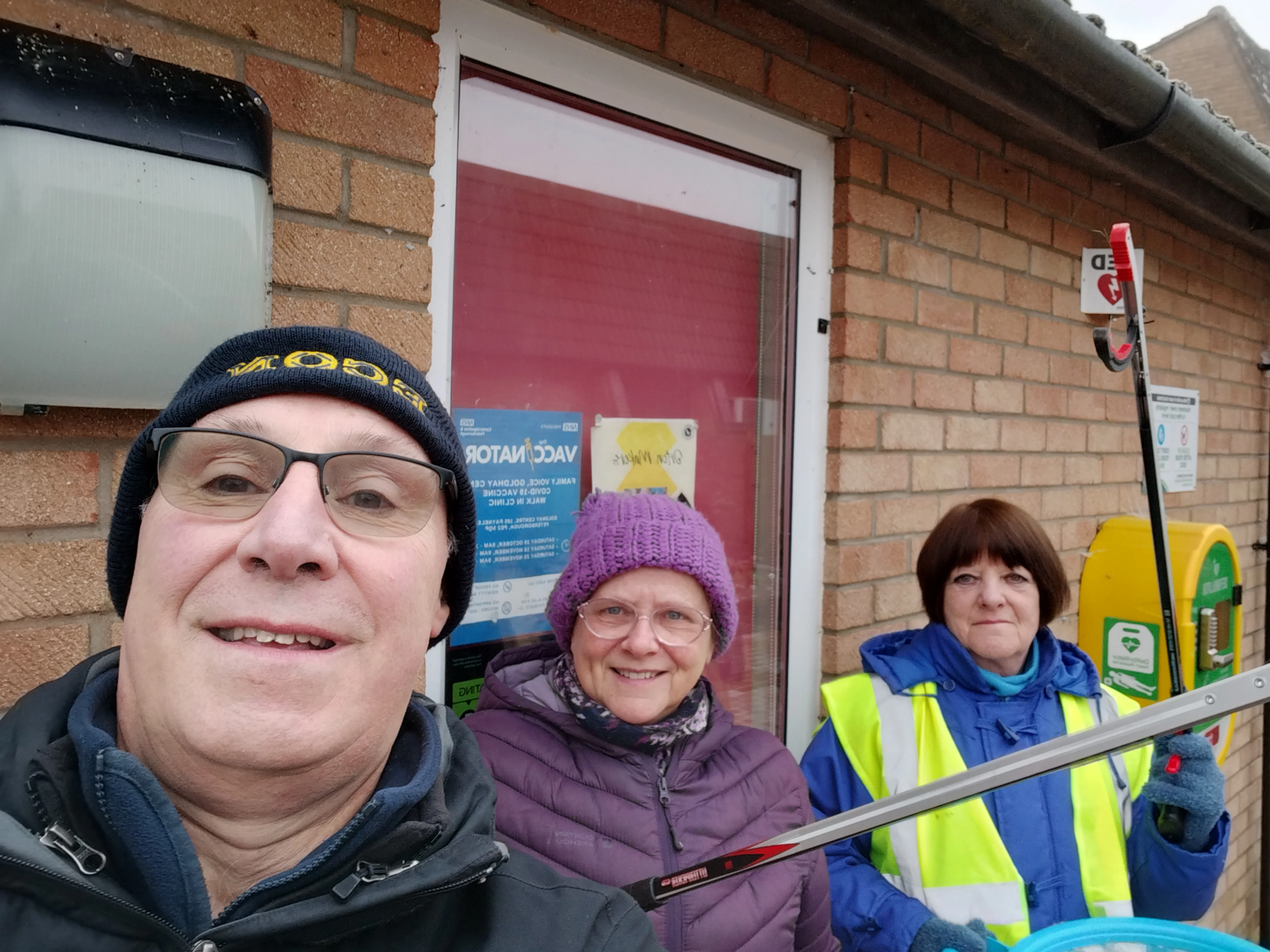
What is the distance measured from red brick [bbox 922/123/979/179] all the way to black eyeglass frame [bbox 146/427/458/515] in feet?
7.44

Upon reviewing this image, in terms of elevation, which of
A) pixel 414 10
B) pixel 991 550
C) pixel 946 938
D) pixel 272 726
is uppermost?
pixel 414 10

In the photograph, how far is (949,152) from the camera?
2727mm

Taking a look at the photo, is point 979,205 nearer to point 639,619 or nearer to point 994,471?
point 994,471

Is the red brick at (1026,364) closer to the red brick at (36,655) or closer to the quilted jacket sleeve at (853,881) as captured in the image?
the quilted jacket sleeve at (853,881)

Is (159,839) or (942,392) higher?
(942,392)

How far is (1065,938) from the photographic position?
125 cm

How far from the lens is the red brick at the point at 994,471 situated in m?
2.88

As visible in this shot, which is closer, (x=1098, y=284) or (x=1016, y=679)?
(x=1016, y=679)

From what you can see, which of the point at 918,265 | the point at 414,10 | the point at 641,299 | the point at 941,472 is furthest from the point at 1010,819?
the point at 414,10

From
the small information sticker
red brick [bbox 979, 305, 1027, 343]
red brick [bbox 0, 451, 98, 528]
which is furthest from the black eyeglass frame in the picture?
the small information sticker

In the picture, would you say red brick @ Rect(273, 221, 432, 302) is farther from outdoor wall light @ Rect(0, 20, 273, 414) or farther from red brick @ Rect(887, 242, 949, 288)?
red brick @ Rect(887, 242, 949, 288)

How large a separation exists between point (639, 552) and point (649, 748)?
351 mm

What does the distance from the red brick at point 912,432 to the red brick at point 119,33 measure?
1923 millimetres

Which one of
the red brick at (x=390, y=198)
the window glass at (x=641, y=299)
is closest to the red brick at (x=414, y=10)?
the window glass at (x=641, y=299)
